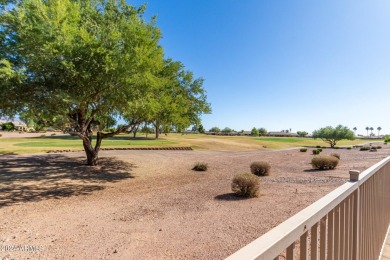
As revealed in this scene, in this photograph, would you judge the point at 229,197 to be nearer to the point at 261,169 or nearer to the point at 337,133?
the point at 261,169

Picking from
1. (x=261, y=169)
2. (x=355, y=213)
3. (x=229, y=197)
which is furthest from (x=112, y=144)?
(x=355, y=213)

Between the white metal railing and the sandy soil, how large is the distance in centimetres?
350

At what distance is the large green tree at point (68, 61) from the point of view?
38.5 ft

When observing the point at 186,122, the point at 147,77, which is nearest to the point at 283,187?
the point at 186,122

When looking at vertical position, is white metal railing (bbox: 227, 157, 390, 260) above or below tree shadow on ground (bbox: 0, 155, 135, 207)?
above

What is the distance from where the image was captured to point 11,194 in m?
11.8

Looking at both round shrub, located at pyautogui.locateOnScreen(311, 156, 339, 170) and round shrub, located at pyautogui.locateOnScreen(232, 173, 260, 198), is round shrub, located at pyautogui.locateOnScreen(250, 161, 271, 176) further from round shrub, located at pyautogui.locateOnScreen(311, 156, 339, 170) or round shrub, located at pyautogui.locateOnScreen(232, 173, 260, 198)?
round shrub, located at pyautogui.locateOnScreen(232, 173, 260, 198)

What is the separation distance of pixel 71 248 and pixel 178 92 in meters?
15.5

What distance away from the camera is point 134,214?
9.34 metres

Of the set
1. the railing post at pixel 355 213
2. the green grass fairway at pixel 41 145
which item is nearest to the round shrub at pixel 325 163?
the railing post at pixel 355 213

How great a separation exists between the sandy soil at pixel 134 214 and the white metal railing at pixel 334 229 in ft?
11.5

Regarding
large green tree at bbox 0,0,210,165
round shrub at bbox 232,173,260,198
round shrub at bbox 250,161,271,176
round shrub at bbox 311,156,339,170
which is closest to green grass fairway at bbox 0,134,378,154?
large green tree at bbox 0,0,210,165

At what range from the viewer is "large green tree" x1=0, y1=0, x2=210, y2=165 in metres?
11.7

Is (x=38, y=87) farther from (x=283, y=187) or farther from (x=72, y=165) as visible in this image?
(x=283, y=187)
